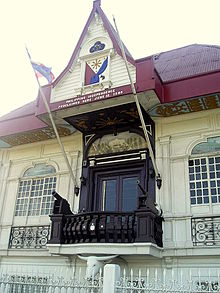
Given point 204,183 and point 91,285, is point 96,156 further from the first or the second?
point 91,285

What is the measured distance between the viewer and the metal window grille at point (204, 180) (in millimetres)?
9133

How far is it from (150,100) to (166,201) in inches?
117

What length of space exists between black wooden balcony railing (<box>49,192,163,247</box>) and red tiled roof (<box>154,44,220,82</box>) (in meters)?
4.13

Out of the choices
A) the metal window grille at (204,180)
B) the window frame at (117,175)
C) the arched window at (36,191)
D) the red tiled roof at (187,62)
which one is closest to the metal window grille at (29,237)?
the arched window at (36,191)

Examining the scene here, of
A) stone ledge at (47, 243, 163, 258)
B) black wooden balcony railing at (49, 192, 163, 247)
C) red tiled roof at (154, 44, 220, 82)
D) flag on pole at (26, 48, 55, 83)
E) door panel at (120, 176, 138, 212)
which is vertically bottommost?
stone ledge at (47, 243, 163, 258)

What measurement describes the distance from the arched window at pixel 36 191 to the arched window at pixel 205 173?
15.9 feet

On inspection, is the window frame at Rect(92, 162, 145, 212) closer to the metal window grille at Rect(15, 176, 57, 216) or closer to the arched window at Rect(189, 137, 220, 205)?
the arched window at Rect(189, 137, 220, 205)

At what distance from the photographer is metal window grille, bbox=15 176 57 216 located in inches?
449

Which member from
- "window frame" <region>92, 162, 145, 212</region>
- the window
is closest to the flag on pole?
"window frame" <region>92, 162, 145, 212</region>

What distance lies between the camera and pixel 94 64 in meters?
10.8

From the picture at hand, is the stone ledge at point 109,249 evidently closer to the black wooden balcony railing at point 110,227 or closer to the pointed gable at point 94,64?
the black wooden balcony railing at point 110,227

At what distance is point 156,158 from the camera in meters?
10.1

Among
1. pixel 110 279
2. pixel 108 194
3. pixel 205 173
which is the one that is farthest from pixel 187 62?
pixel 110 279

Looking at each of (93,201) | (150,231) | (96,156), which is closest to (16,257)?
(93,201)
